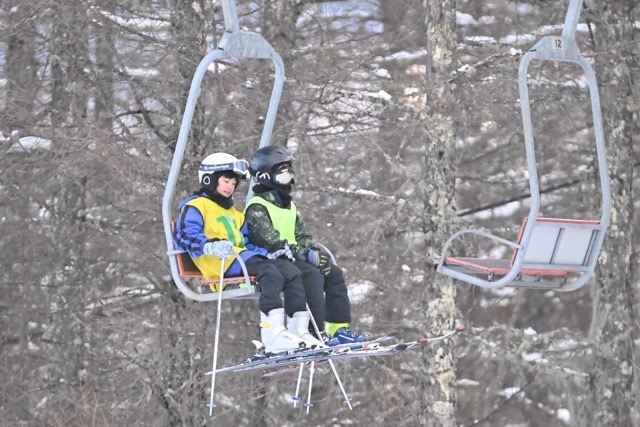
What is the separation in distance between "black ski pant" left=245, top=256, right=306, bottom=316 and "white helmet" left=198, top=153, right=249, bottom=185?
1.79ft

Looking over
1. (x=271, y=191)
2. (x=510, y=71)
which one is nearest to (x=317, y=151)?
(x=510, y=71)

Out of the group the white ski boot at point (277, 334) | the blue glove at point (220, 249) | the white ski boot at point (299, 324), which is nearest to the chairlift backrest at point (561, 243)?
the white ski boot at point (299, 324)

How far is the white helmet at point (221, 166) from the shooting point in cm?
869

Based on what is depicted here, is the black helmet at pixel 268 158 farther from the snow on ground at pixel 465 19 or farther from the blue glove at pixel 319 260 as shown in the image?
the snow on ground at pixel 465 19

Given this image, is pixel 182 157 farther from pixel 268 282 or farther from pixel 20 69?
pixel 20 69

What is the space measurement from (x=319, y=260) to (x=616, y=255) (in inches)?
271

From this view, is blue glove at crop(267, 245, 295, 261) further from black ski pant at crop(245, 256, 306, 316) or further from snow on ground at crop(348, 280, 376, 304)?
snow on ground at crop(348, 280, 376, 304)

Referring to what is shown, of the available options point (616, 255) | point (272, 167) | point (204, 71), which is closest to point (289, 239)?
point (272, 167)

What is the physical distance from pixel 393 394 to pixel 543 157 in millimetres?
5266

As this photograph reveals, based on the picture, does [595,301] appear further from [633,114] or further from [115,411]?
[115,411]

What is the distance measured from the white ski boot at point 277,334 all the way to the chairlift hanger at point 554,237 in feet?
3.80

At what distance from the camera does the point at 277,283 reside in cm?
844

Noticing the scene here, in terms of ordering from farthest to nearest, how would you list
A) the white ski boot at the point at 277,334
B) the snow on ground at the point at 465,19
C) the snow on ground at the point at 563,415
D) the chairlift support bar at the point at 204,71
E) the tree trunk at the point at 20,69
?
1. the snow on ground at the point at 563,415
2. the snow on ground at the point at 465,19
3. the tree trunk at the point at 20,69
4. the white ski boot at the point at 277,334
5. the chairlift support bar at the point at 204,71

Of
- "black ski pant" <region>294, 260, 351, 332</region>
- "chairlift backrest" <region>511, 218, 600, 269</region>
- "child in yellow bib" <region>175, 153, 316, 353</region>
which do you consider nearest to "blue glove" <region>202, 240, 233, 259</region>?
"child in yellow bib" <region>175, 153, 316, 353</region>
